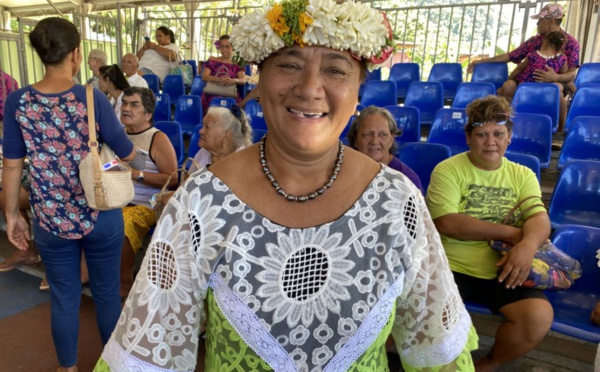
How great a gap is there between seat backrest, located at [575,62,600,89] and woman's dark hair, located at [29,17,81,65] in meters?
5.91

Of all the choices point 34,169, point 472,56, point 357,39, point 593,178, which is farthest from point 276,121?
point 472,56

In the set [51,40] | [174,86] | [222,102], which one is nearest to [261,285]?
[51,40]

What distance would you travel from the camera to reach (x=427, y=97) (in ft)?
19.5

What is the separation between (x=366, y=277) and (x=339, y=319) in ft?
0.35

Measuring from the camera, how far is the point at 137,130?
136 inches

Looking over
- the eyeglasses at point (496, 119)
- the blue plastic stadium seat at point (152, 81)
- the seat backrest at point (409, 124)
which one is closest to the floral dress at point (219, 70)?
the blue plastic stadium seat at point (152, 81)

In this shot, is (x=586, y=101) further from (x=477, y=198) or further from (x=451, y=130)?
(x=477, y=198)

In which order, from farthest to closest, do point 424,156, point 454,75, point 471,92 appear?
point 454,75 < point 471,92 < point 424,156

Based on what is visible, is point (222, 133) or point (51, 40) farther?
point (222, 133)

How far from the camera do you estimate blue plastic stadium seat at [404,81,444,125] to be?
588 cm

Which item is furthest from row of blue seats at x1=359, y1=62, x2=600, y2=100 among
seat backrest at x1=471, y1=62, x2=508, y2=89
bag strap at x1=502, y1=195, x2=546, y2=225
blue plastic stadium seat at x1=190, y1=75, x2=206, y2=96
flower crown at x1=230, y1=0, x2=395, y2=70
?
flower crown at x1=230, y1=0, x2=395, y2=70

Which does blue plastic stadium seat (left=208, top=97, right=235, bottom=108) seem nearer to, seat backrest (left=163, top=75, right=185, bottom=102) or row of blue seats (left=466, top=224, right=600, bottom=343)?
seat backrest (left=163, top=75, right=185, bottom=102)

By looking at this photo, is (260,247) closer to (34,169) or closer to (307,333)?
(307,333)

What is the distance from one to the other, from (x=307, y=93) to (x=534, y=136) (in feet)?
13.2
